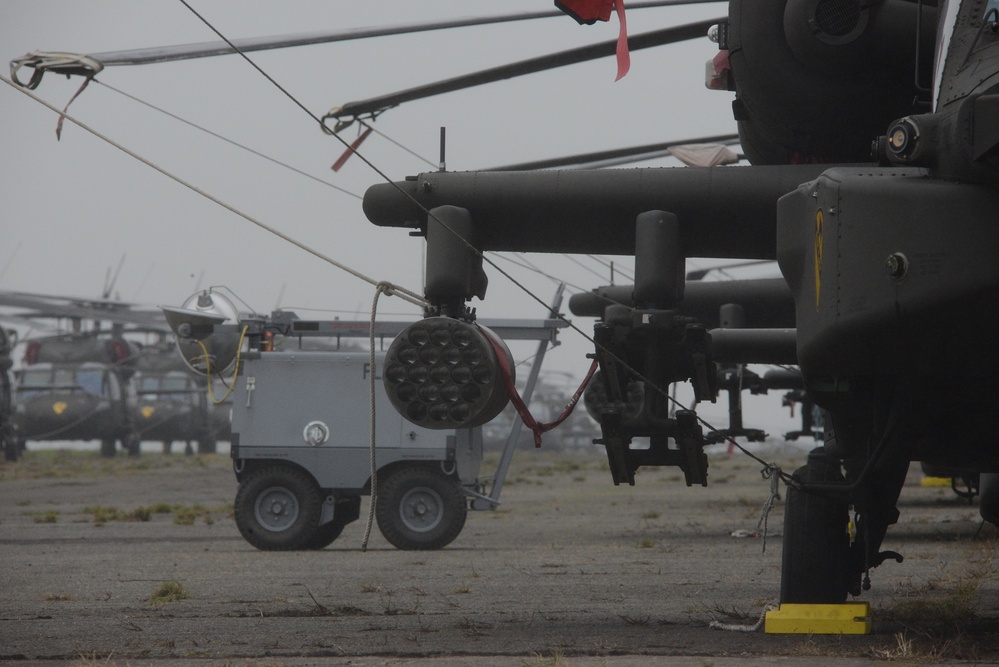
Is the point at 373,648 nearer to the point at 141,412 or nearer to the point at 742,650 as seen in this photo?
the point at 742,650

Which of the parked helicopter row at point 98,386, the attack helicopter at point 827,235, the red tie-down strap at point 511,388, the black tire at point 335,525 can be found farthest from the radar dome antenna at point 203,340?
the parked helicopter row at point 98,386

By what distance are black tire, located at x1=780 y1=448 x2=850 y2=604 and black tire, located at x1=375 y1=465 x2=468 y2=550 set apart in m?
6.87

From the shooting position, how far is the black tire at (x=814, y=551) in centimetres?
701

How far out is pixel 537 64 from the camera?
26.9 feet

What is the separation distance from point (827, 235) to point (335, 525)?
33.7 ft

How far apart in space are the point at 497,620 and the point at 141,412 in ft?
134

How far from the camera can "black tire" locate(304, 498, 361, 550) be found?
14108 millimetres

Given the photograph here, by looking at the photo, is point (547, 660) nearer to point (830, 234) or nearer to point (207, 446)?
point (830, 234)

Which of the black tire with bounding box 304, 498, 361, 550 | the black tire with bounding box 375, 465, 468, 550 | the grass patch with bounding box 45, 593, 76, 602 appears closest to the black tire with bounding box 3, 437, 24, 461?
the black tire with bounding box 304, 498, 361, 550

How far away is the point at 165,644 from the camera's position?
6.43 m

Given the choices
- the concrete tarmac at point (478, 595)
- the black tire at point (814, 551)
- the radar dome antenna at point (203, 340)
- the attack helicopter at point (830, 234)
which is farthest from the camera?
the radar dome antenna at point (203, 340)

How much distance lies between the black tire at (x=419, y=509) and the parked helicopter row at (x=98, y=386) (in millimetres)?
27943

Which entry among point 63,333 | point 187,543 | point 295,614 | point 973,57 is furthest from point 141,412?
point 973,57

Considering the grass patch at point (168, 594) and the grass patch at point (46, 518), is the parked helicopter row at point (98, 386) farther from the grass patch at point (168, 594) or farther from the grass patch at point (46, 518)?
the grass patch at point (168, 594)
